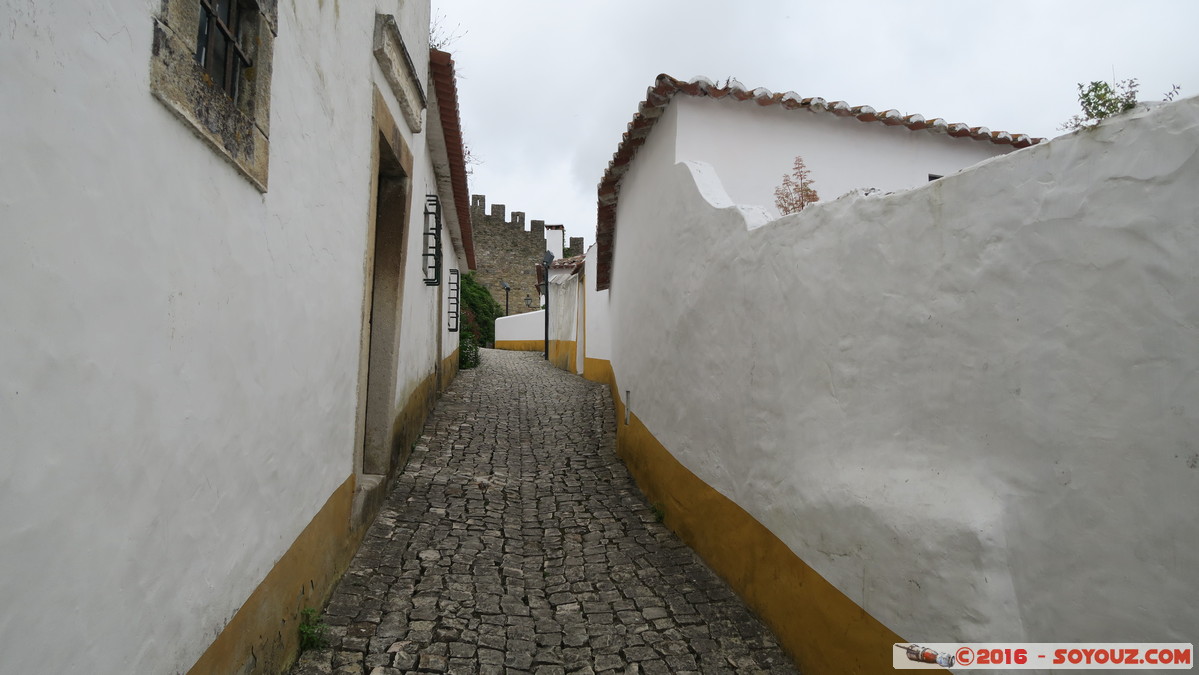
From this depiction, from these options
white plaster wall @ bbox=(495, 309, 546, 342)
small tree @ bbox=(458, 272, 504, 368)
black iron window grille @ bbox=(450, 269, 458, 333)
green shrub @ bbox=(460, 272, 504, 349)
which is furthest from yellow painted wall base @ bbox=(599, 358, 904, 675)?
white plaster wall @ bbox=(495, 309, 546, 342)

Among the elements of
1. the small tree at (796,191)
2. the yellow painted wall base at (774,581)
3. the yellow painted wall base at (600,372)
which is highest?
the small tree at (796,191)

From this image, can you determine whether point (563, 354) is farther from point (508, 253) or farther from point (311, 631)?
point (508, 253)

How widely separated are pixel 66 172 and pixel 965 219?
2.45 m

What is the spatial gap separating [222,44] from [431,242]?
5.22 meters

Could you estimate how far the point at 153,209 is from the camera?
160cm

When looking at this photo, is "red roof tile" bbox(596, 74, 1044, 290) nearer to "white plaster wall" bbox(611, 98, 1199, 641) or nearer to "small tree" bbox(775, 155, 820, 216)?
"small tree" bbox(775, 155, 820, 216)

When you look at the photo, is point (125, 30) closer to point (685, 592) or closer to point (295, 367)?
point (295, 367)

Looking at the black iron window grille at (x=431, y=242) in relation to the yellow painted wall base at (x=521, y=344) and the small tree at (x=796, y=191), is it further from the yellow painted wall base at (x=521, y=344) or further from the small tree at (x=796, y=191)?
the yellow painted wall base at (x=521, y=344)

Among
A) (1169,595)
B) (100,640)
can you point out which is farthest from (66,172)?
(1169,595)

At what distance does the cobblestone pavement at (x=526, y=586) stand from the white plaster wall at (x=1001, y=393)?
771 millimetres

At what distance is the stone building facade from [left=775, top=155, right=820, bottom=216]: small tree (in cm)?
2285

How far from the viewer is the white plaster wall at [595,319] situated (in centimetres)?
1032

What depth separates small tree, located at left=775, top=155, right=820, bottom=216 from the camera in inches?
240

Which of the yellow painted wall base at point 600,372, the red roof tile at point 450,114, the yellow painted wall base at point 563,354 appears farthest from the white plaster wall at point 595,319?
the red roof tile at point 450,114
